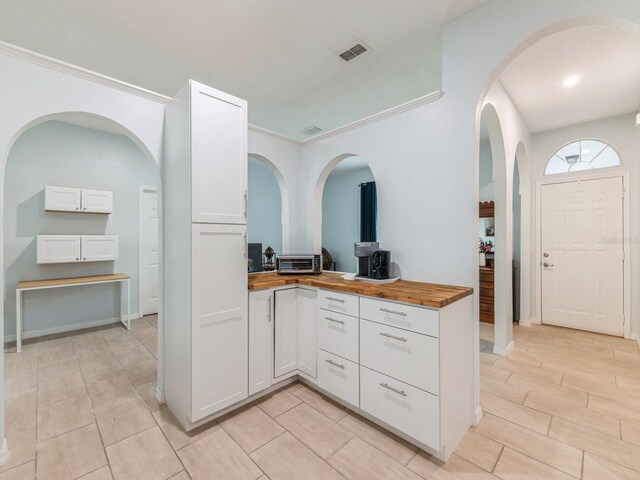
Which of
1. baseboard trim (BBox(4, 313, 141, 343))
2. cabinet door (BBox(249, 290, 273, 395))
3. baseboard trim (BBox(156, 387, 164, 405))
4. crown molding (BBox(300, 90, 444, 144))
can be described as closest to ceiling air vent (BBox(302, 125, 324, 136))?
crown molding (BBox(300, 90, 444, 144))

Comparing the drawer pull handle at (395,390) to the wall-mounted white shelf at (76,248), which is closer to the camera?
the drawer pull handle at (395,390)

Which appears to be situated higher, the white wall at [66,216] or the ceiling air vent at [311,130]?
the ceiling air vent at [311,130]

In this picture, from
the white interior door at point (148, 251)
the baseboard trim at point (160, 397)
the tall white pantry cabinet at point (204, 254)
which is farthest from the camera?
the white interior door at point (148, 251)

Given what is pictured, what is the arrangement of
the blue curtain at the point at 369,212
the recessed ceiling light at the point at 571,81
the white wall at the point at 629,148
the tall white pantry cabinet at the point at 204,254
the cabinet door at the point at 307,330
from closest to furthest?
the tall white pantry cabinet at the point at 204,254 → the cabinet door at the point at 307,330 → the recessed ceiling light at the point at 571,81 → the white wall at the point at 629,148 → the blue curtain at the point at 369,212

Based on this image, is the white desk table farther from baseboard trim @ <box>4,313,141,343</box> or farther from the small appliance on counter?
the small appliance on counter

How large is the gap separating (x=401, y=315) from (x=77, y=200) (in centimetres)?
441

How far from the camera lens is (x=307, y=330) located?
2.39m

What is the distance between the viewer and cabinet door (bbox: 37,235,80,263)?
140 inches

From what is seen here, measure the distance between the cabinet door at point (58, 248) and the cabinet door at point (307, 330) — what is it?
11.1 ft

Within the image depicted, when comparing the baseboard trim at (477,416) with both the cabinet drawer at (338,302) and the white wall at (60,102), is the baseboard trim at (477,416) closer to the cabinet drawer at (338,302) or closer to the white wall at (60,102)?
the cabinet drawer at (338,302)

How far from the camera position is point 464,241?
2.05 m

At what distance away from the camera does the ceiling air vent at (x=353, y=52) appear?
7.82 feet

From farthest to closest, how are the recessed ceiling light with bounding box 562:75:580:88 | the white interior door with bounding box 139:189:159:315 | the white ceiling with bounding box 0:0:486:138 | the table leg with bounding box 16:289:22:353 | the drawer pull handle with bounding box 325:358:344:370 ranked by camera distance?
the white interior door with bounding box 139:189:159:315 < the table leg with bounding box 16:289:22:353 < the recessed ceiling light with bounding box 562:75:580:88 < the drawer pull handle with bounding box 325:358:344:370 < the white ceiling with bounding box 0:0:486:138

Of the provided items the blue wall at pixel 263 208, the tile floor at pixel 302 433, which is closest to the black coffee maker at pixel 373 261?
the tile floor at pixel 302 433
